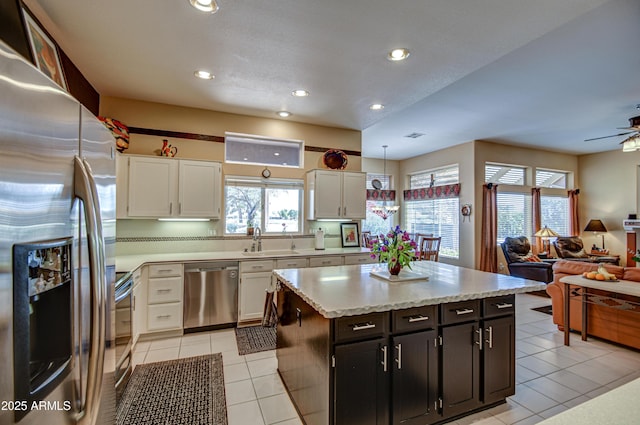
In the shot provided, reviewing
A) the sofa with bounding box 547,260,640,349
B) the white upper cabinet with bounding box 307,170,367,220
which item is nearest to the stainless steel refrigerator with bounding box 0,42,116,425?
the white upper cabinet with bounding box 307,170,367,220

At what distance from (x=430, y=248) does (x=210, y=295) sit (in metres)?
4.72

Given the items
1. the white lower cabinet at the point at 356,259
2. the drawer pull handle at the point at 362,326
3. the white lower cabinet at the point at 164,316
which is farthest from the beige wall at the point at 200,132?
the drawer pull handle at the point at 362,326

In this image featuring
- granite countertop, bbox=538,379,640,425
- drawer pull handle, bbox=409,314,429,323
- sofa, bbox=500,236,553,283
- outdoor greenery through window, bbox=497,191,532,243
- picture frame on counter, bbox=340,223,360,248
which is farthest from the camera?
outdoor greenery through window, bbox=497,191,532,243

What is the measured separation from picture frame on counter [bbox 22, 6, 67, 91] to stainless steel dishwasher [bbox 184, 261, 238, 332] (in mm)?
2265

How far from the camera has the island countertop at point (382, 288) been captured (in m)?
1.86

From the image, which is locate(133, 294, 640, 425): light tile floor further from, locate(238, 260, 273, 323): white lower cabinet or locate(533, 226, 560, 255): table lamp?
locate(533, 226, 560, 255): table lamp

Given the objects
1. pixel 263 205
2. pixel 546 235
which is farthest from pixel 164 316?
pixel 546 235

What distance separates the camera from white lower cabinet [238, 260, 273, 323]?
154 inches

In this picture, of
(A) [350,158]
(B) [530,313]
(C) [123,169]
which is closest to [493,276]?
(B) [530,313]

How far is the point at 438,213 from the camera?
7.65 metres

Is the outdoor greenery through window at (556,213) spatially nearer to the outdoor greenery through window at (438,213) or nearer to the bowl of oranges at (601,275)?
the outdoor greenery through window at (438,213)

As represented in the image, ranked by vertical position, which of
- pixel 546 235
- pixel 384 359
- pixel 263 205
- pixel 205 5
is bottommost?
pixel 384 359

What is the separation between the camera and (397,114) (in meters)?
5.04

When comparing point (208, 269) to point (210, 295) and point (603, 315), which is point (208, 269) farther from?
point (603, 315)
